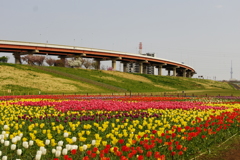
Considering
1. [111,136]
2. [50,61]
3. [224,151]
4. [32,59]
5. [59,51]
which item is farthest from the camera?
[50,61]

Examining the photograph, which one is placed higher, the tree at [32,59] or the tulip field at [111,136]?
the tree at [32,59]

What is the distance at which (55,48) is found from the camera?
249ft

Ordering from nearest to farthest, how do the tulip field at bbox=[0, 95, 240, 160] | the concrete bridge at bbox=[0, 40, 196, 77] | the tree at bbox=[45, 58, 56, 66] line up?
the tulip field at bbox=[0, 95, 240, 160] < the concrete bridge at bbox=[0, 40, 196, 77] < the tree at bbox=[45, 58, 56, 66]

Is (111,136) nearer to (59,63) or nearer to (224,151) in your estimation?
(224,151)

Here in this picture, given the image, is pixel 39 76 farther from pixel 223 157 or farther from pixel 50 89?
pixel 223 157

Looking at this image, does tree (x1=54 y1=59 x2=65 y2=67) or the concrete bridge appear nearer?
the concrete bridge

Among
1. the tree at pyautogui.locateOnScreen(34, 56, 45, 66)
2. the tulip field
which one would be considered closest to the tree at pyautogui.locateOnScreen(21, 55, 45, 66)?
the tree at pyautogui.locateOnScreen(34, 56, 45, 66)

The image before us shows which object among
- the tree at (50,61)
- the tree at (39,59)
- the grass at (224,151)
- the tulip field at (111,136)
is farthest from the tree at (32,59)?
the grass at (224,151)

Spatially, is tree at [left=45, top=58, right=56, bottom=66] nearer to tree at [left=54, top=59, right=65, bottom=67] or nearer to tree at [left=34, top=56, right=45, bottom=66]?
tree at [left=54, top=59, right=65, bottom=67]

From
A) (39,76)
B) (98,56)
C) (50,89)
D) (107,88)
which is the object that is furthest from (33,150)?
(98,56)

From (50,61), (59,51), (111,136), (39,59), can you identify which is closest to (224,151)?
(111,136)

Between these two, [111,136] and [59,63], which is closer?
[111,136]

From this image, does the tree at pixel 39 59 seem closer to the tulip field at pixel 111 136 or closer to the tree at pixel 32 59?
the tree at pixel 32 59

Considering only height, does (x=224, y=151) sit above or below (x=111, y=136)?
below
